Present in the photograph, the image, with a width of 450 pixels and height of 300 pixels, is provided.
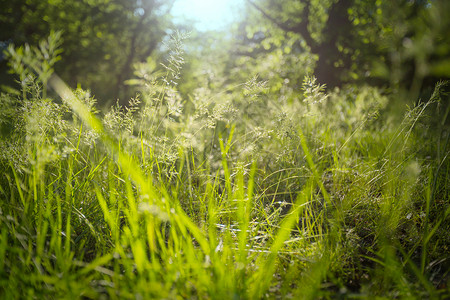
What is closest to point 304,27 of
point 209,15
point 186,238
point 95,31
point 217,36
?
point 217,36

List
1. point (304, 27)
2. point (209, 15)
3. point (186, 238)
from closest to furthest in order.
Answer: point (186, 238), point (304, 27), point (209, 15)

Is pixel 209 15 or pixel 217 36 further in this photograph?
pixel 217 36

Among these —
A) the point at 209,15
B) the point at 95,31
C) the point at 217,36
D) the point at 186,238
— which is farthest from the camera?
the point at 95,31

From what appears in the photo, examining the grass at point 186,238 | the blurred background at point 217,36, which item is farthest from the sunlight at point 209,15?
the grass at point 186,238

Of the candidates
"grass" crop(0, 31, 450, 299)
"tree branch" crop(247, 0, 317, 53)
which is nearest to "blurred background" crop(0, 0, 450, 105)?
"tree branch" crop(247, 0, 317, 53)

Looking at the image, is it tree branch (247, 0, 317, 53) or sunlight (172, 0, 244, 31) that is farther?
sunlight (172, 0, 244, 31)

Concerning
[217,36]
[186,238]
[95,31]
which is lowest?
[186,238]

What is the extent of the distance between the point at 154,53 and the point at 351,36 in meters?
7.82

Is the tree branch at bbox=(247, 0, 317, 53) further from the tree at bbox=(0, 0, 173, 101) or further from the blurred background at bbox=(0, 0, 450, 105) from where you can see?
the tree at bbox=(0, 0, 173, 101)

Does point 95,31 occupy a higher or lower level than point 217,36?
higher

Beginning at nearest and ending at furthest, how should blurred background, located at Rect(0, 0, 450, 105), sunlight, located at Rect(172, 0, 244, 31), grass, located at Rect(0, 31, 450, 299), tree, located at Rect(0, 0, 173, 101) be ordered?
grass, located at Rect(0, 31, 450, 299)
blurred background, located at Rect(0, 0, 450, 105)
tree, located at Rect(0, 0, 173, 101)
sunlight, located at Rect(172, 0, 244, 31)

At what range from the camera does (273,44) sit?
9.72 meters

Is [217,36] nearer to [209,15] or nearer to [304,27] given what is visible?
[209,15]

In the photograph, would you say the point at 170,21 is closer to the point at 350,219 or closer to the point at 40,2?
the point at 40,2
